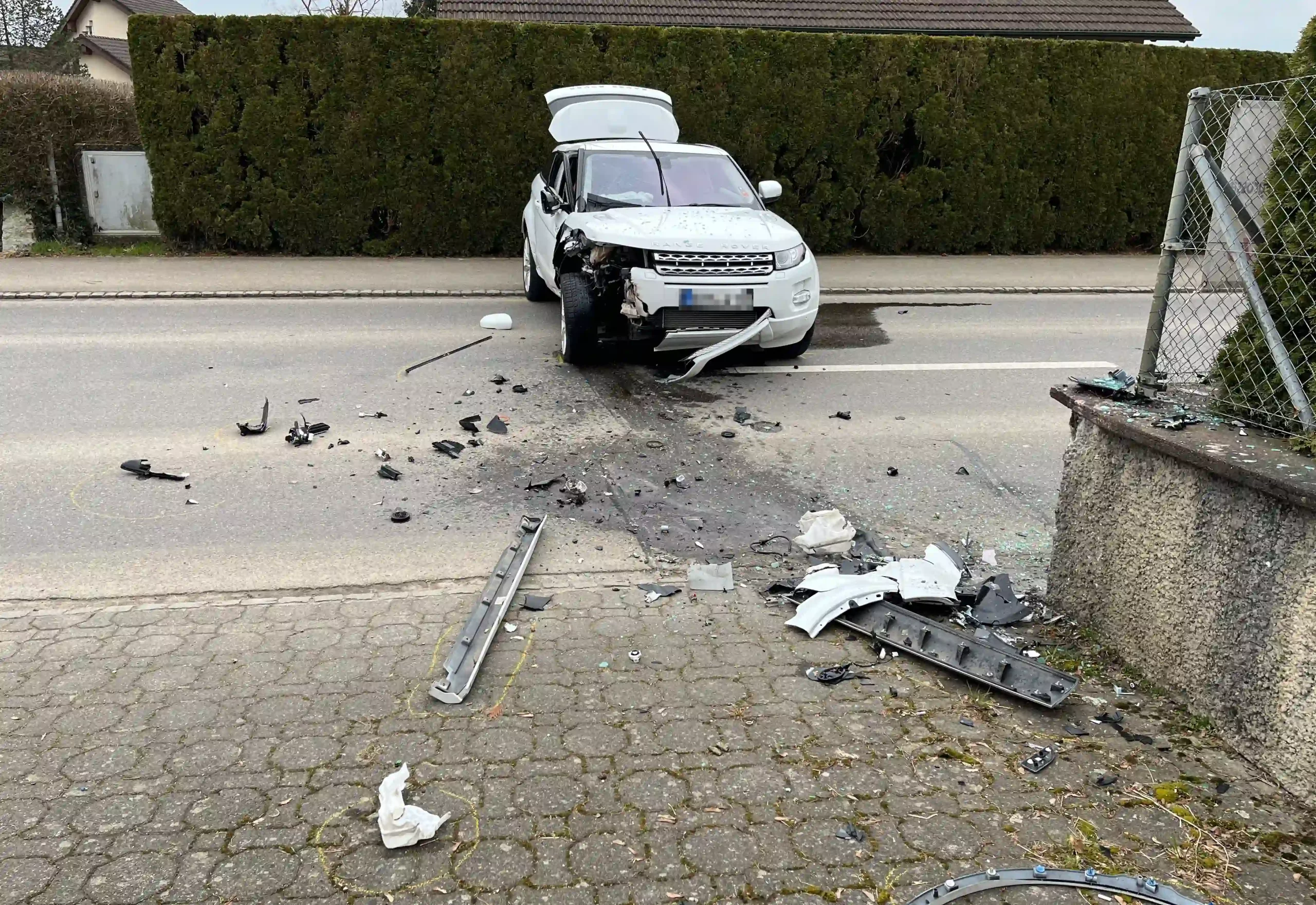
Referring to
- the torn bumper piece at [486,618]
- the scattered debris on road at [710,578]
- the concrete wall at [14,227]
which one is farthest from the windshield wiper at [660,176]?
the concrete wall at [14,227]

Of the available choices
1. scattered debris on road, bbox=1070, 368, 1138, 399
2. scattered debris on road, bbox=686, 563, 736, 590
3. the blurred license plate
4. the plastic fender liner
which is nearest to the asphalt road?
scattered debris on road, bbox=686, 563, 736, 590

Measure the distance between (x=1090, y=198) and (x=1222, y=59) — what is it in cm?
320

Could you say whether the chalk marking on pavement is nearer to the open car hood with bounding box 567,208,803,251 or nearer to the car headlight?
the open car hood with bounding box 567,208,803,251

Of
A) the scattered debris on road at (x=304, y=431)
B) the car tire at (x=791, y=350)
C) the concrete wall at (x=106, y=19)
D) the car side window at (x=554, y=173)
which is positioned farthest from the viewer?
the concrete wall at (x=106, y=19)

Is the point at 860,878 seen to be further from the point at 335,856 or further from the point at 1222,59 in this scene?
the point at 1222,59

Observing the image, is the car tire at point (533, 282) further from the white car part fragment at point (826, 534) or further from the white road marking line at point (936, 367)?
the white car part fragment at point (826, 534)

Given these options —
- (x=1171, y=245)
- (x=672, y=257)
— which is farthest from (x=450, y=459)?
(x=1171, y=245)

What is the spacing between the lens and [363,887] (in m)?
2.85

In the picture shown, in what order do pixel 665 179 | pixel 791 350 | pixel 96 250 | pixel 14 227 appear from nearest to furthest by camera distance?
1. pixel 791 350
2. pixel 665 179
3. pixel 14 227
4. pixel 96 250

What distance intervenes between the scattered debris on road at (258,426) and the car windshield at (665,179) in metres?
3.66

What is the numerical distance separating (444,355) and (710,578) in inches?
205

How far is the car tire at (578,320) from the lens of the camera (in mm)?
8594

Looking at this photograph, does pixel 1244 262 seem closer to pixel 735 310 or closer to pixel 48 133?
pixel 735 310

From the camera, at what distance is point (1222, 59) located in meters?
16.5
